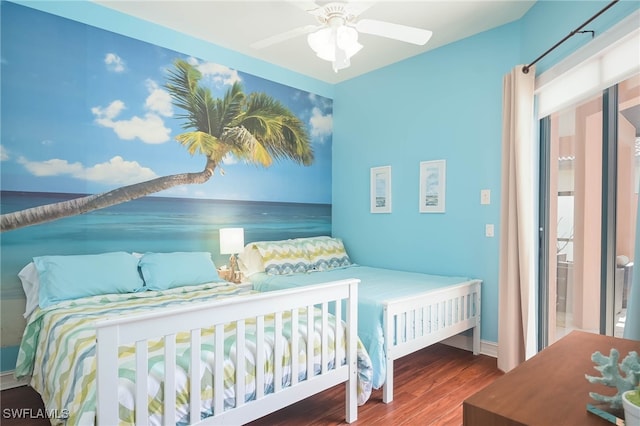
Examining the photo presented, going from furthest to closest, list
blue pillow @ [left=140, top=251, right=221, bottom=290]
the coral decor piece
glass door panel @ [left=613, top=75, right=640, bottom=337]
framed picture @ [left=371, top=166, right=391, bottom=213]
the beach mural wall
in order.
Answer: framed picture @ [left=371, top=166, right=391, bottom=213]
blue pillow @ [left=140, top=251, right=221, bottom=290]
the beach mural wall
glass door panel @ [left=613, top=75, right=640, bottom=337]
the coral decor piece

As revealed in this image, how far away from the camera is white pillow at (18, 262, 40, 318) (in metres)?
2.36

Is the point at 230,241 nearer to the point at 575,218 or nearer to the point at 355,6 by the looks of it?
the point at 355,6

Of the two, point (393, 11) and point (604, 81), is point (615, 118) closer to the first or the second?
point (604, 81)

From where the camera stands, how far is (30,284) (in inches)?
95.9

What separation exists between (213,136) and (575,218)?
9.74 feet

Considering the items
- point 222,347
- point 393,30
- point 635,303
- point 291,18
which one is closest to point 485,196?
point 393,30

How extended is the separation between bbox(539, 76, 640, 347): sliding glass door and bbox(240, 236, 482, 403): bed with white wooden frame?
2.04 ft

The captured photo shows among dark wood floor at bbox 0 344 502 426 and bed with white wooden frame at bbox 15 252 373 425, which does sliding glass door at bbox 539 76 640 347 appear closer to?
dark wood floor at bbox 0 344 502 426

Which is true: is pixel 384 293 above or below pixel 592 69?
below

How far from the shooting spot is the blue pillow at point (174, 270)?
2.65m

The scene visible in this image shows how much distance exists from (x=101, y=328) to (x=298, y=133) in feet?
10.2

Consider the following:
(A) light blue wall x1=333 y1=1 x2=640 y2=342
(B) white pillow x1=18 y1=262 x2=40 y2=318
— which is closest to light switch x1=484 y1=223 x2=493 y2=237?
(A) light blue wall x1=333 y1=1 x2=640 y2=342

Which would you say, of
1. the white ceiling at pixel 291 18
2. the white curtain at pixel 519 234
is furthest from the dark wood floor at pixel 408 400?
the white ceiling at pixel 291 18

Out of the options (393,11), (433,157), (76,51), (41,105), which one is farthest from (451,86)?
(41,105)
